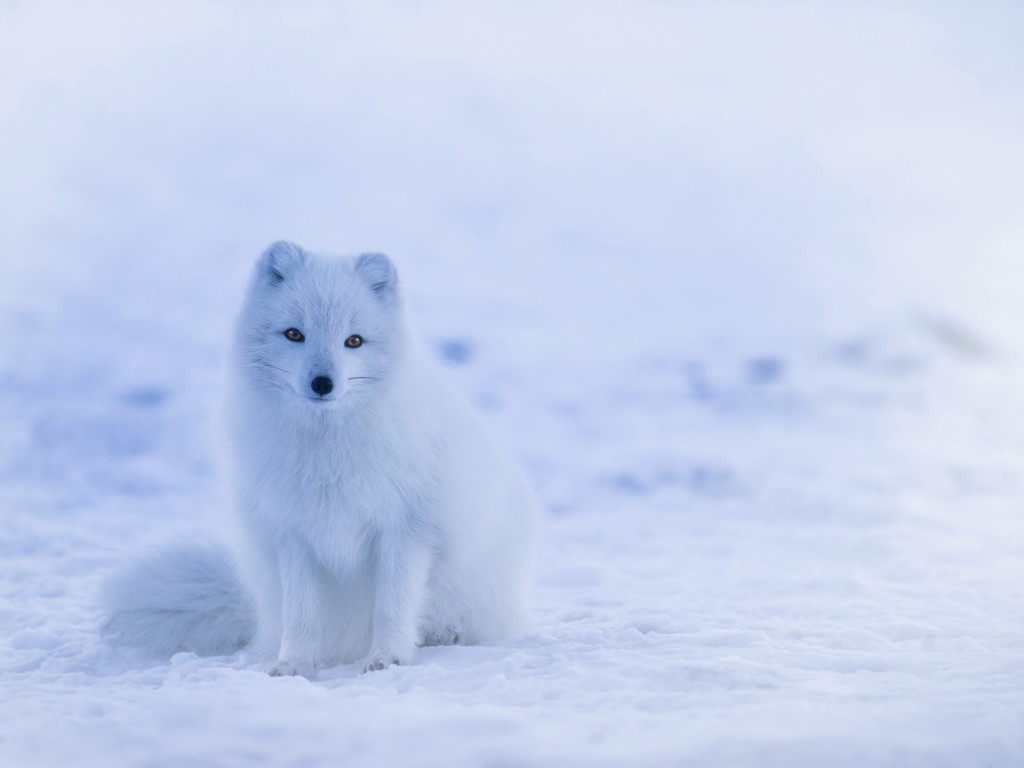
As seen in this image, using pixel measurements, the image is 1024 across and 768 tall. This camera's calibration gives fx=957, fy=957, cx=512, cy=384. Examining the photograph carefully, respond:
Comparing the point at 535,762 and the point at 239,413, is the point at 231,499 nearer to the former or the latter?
the point at 239,413

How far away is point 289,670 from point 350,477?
0.51 m

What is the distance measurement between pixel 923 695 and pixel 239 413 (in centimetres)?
174

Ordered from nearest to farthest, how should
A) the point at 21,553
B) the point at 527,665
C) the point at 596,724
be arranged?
the point at 596,724, the point at 527,665, the point at 21,553

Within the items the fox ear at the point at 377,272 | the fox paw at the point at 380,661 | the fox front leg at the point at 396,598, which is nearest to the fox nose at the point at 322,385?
the fox ear at the point at 377,272

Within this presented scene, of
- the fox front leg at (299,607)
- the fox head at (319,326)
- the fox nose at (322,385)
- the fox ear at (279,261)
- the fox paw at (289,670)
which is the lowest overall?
the fox paw at (289,670)

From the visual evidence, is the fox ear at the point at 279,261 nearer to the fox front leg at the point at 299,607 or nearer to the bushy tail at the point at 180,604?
the fox front leg at the point at 299,607

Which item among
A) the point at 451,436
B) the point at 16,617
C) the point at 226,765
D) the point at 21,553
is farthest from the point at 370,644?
the point at 21,553

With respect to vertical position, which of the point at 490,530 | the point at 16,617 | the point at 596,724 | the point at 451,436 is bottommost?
the point at 16,617

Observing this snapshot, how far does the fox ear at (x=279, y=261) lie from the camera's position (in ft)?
7.99

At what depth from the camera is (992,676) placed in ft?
6.74

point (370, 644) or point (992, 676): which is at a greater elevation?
point (992, 676)

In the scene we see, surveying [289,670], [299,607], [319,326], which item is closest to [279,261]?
[319,326]

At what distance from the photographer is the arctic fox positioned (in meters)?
2.38

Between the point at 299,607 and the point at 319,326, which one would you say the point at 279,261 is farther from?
the point at 299,607
